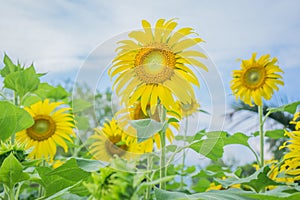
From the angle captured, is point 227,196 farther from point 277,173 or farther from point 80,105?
point 277,173

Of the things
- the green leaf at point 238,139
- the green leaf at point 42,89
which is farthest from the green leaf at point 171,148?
the green leaf at point 42,89

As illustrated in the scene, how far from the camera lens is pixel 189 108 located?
1.01 m

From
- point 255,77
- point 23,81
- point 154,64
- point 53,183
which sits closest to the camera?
point 154,64

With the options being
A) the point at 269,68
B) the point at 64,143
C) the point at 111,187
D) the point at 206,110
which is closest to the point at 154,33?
the point at 206,110

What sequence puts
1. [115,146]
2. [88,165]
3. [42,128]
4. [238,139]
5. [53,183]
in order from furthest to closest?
[42,128], [238,139], [115,146], [53,183], [88,165]

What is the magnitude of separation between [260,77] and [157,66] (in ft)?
3.62

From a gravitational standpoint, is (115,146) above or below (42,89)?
below

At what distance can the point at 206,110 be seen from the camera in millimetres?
961

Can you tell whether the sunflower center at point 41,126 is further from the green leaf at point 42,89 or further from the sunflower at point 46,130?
the green leaf at point 42,89

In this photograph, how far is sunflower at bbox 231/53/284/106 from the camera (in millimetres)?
1843

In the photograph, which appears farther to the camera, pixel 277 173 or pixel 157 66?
pixel 277 173

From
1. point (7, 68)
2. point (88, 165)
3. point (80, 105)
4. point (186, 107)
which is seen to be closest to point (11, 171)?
point (88, 165)

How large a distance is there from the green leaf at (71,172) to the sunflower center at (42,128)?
0.81m

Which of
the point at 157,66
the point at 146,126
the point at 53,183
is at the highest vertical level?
the point at 157,66
